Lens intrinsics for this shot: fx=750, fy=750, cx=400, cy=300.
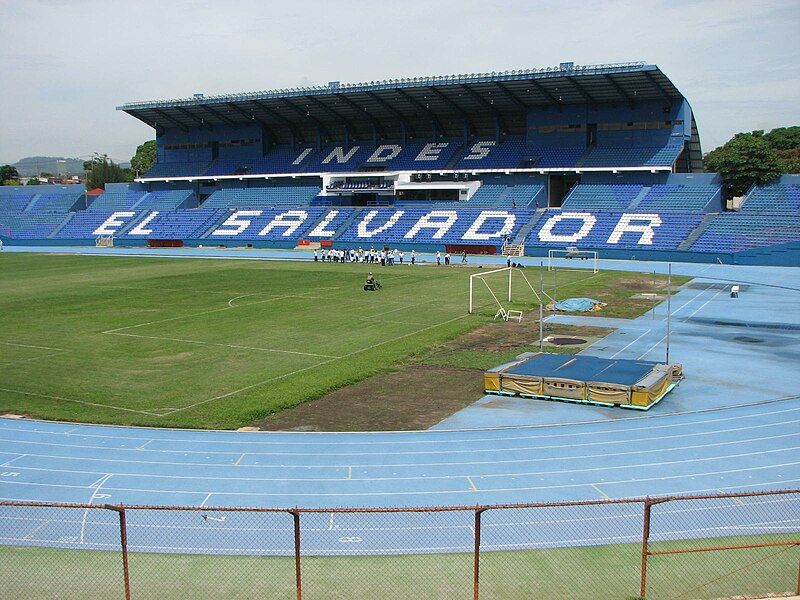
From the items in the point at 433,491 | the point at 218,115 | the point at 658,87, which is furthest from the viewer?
the point at 218,115

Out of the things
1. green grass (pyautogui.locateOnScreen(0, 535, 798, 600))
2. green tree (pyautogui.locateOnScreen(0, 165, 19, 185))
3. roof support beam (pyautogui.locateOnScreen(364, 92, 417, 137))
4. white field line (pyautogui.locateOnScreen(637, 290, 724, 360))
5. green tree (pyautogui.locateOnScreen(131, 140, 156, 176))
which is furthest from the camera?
green tree (pyautogui.locateOnScreen(131, 140, 156, 176))

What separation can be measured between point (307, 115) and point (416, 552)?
278 feet

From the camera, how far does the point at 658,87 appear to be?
2790 inches

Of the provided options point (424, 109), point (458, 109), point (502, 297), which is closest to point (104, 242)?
point (424, 109)

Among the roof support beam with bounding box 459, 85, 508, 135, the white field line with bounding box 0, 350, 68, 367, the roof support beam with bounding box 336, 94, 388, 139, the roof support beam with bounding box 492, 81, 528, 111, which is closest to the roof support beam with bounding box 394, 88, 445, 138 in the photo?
the roof support beam with bounding box 459, 85, 508, 135

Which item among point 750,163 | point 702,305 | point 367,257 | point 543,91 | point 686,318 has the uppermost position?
point 543,91

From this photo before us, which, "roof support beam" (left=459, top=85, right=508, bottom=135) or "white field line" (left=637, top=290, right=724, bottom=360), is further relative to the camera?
"roof support beam" (left=459, top=85, right=508, bottom=135)

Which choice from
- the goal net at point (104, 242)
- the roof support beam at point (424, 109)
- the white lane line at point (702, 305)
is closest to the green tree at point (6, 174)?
the goal net at point (104, 242)

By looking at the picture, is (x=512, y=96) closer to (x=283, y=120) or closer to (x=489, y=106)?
(x=489, y=106)

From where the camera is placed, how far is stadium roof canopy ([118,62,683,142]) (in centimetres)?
7169

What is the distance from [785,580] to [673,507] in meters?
2.96

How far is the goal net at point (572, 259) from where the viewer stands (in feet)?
194

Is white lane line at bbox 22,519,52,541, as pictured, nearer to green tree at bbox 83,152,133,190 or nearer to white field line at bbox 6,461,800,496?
white field line at bbox 6,461,800,496

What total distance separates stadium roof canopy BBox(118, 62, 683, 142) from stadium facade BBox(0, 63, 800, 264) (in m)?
0.22
